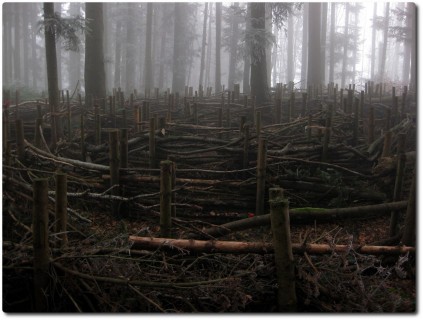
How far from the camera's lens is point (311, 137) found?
23.8 ft

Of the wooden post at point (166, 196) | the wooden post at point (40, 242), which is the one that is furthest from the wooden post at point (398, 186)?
the wooden post at point (40, 242)

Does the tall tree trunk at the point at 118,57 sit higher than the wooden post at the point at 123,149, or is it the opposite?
the tall tree trunk at the point at 118,57

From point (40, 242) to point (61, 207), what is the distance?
50cm

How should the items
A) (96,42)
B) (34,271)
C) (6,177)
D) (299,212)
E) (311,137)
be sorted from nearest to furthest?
1. (34,271)
2. (6,177)
3. (299,212)
4. (311,137)
5. (96,42)

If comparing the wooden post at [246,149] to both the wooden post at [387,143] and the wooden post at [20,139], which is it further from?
the wooden post at [20,139]

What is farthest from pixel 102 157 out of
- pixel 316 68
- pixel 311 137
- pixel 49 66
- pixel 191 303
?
pixel 316 68

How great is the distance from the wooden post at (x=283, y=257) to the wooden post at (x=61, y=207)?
5.31ft

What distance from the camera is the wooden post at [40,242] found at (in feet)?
8.99

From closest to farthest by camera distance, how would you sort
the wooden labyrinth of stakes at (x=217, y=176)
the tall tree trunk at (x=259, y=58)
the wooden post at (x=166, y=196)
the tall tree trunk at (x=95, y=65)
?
1. the wooden post at (x=166, y=196)
2. the wooden labyrinth of stakes at (x=217, y=176)
3. the tall tree trunk at (x=259, y=58)
4. the tall tree trunk at (x=95, y=65)

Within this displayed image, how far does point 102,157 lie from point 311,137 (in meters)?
3.72

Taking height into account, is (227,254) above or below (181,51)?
below

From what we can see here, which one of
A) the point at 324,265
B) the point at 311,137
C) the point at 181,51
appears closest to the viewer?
the point at 324,265

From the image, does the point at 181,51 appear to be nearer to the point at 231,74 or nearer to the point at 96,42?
the point at 231,74

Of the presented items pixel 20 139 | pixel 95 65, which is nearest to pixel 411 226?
pixel 20 139
